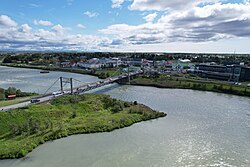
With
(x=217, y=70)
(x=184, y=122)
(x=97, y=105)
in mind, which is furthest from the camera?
(x=217, y=70)

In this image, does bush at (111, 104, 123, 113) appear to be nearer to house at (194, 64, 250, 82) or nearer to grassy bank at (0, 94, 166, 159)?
grassy bank at (0, 94, 166, 159)

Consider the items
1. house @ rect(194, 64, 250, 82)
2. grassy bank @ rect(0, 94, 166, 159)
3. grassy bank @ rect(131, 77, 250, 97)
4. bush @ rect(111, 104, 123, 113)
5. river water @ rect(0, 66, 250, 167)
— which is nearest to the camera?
river water @ rect(0, 66, 250, 167)

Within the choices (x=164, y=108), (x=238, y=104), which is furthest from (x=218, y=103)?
(x=164, y=108)

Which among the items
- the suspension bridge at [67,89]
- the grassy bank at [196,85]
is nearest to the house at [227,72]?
the grassy bank at [196,85]

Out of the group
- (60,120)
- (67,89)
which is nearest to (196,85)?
(67,89)

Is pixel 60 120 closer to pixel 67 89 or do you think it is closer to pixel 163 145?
pixel 163 145

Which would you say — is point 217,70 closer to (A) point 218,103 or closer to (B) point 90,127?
(A) point 218,103

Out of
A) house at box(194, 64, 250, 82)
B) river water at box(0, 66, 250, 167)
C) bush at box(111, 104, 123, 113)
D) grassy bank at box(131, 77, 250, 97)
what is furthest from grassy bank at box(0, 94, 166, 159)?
house at box(194, 64, 250, 82)
